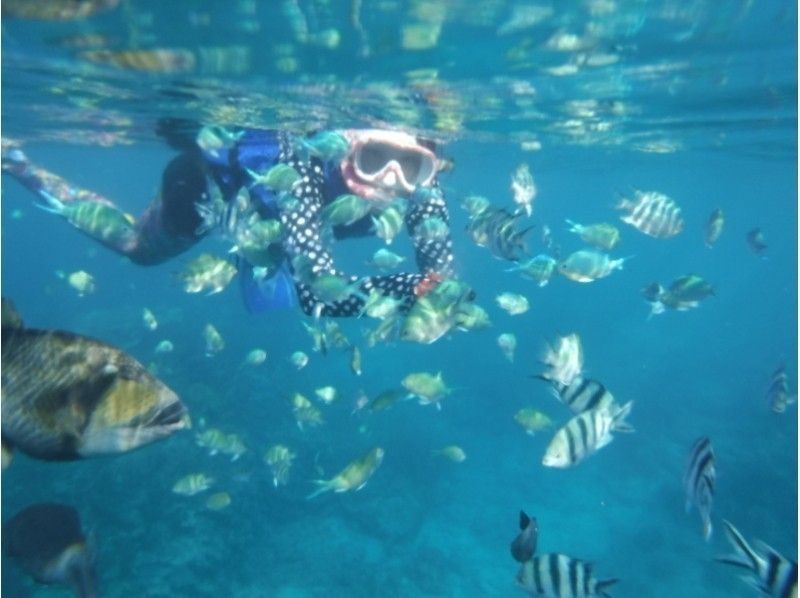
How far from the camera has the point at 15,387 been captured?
97.1 inches

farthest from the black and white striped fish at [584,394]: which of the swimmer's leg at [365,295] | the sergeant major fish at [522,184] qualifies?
the sergeant major fish at [522,184]

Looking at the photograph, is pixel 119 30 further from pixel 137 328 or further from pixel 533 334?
pixel 533 334

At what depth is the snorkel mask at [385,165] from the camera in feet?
23.8

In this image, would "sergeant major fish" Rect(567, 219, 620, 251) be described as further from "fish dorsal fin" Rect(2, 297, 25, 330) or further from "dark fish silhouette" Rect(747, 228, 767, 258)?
"fish dorsal fin" Rect(2, 297, 25, 330)

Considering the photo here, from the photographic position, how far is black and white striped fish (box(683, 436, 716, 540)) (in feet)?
13.4

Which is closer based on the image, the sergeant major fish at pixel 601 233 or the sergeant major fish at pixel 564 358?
the sergeant major fish at pixel 564 358

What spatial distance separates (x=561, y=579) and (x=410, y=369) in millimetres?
25710

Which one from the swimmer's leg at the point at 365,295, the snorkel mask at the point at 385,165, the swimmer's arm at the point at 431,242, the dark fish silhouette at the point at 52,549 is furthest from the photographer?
the snorkel mask at the point at 385,165

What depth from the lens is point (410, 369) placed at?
30.2 m

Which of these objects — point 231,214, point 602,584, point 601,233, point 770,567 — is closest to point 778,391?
point 601,233

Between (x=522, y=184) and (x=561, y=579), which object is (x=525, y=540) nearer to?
(x=561, y=579)

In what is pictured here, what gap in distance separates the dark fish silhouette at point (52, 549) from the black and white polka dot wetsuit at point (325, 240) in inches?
112

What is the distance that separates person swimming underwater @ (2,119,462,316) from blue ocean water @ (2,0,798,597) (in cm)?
90

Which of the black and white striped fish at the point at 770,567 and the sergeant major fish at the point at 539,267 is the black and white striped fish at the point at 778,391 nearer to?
the sergeant major fish at the point at 539,267
